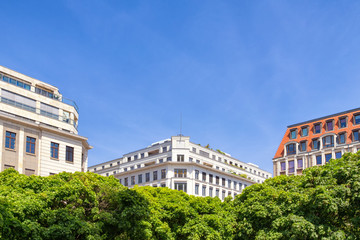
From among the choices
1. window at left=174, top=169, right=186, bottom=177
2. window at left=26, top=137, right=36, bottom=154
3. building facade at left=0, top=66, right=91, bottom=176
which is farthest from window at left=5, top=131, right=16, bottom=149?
window at left=174, top=169, right=186, bottom=177

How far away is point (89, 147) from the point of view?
47344mm

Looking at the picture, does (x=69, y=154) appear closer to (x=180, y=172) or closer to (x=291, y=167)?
(x=180, y=172)

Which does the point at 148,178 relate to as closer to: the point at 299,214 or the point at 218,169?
the point at 218,169

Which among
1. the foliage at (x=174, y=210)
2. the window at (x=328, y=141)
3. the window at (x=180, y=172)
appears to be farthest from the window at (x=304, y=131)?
the foliage at (x=174, y=210)

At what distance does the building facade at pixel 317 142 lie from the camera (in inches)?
2815

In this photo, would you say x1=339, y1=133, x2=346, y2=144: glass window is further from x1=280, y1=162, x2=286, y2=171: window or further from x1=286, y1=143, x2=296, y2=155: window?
x1=280, y1=162, x2=286, y2=171: window

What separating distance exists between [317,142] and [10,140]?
57894 millimetres

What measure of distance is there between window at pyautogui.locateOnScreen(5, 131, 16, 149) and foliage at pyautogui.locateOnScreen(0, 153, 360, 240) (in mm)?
11141

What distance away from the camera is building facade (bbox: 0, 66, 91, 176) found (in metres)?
37.2

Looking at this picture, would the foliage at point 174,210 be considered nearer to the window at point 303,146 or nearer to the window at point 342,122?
the window at point 342,122

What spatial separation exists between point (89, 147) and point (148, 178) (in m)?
34.2

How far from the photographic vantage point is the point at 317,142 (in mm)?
74938

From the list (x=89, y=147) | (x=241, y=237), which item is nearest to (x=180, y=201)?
(x=241, y=237)

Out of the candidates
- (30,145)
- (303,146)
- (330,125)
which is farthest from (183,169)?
(30,145)
